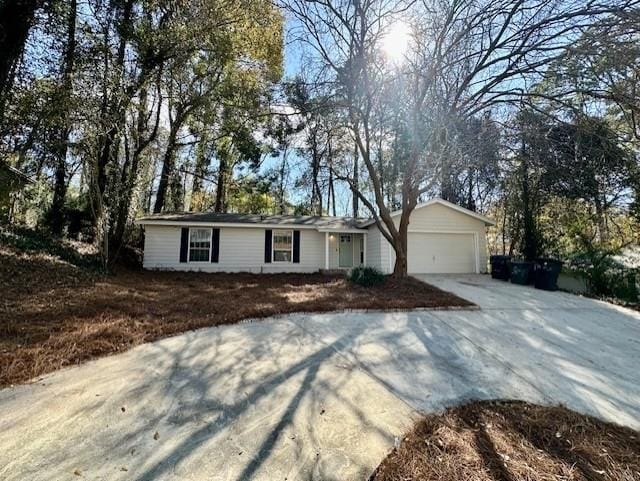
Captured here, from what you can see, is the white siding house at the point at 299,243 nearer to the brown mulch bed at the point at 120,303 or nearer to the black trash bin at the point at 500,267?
the black trash bin at the point at 500,267

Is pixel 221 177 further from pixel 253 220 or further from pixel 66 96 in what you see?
pixel 66 96

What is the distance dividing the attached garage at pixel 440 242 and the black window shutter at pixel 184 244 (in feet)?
24.6

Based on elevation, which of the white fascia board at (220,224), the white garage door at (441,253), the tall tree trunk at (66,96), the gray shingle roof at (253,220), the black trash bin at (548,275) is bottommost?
the black trash bin at (548,275)

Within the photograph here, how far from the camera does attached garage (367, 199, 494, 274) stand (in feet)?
41.4

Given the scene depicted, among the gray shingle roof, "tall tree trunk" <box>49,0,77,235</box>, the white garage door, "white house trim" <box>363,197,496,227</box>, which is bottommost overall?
the white garage door

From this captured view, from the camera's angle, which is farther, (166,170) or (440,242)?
(166,170)

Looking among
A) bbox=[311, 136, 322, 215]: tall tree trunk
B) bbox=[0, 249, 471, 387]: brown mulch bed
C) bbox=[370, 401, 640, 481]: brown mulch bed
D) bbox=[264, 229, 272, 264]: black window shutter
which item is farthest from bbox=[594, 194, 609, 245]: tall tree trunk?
bbox=[311, 136, 322, 215]: tall tree trunk

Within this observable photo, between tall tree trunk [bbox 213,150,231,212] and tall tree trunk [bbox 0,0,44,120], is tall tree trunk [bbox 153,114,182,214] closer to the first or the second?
tall tree trunk [bbox 213,150,231,212]

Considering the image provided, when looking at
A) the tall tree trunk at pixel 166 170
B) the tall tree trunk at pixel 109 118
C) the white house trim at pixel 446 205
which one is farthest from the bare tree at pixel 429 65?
the tall tree trunk at pixel 166 170

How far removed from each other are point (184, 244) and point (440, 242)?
10.3 m

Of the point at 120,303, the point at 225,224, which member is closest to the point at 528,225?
the point at 225,224

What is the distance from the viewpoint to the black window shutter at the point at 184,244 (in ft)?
40.4

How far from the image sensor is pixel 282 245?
13445 mm

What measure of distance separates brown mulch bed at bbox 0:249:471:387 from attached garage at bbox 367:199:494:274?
292 centimetres
